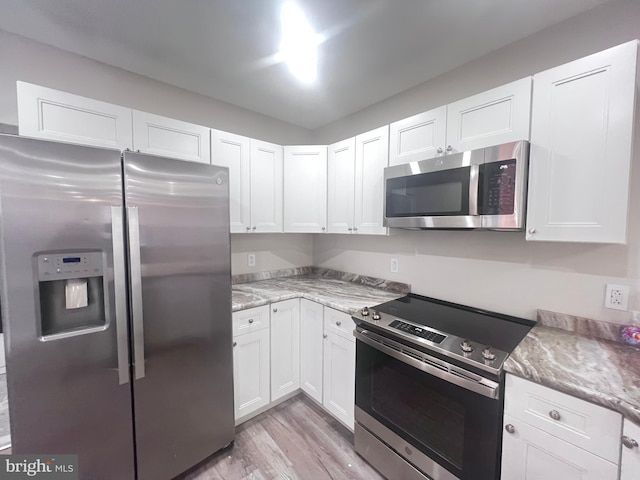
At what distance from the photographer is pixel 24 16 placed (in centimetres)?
134

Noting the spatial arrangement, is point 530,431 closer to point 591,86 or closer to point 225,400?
point 591,86

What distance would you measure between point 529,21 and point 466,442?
216 centimetres

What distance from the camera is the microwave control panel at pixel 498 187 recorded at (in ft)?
4.06

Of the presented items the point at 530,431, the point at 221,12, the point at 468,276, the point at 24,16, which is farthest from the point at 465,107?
the point at 24,16

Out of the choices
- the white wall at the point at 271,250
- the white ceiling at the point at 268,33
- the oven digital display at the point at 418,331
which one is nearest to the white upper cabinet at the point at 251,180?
the white wall at the point at 271,250

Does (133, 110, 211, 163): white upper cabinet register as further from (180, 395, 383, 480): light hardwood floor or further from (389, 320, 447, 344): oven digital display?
(180, 395, 383, 480): light hardwood floor

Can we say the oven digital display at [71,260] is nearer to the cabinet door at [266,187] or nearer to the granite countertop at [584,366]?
the cabinet door at [266,187]

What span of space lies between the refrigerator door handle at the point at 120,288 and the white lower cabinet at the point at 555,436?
175 centimetres

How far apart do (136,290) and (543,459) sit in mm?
1879

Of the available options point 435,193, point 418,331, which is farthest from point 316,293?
point 435,193

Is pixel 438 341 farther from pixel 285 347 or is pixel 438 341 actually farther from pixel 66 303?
pixel 66 303

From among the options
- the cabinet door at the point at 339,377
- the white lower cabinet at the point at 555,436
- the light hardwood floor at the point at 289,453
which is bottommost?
the light hardwood floor at the point at 289,453

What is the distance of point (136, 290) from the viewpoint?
1223 mm

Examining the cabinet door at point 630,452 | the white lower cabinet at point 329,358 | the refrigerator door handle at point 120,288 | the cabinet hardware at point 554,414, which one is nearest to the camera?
the cabinet door at point 630,452
